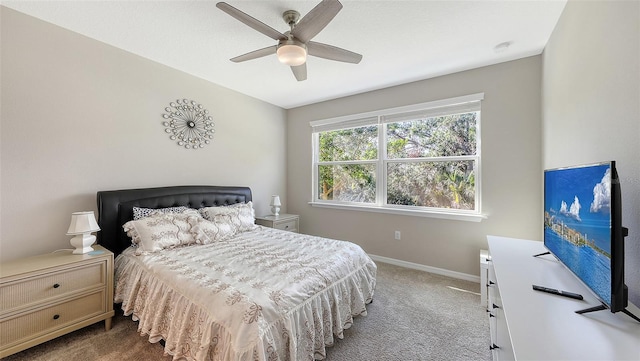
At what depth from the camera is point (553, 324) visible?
95 cm

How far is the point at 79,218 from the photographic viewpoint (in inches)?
78.7

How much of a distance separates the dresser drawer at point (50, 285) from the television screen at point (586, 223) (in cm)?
309

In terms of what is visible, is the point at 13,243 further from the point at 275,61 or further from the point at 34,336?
the point at 275,61

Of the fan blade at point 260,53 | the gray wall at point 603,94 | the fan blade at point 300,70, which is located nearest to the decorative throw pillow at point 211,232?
the fan blade at point 260,53

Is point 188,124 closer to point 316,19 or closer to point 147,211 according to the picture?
point 147,211

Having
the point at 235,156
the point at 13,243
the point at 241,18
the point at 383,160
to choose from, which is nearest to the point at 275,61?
the point at 241,18

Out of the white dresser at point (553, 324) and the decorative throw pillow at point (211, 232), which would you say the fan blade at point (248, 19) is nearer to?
the decorative throw pillow at point (211, 232)

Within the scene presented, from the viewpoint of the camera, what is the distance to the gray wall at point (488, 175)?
2629mm

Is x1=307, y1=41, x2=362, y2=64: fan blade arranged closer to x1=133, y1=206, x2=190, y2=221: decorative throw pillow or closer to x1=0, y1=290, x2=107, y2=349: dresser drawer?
x1=133, y1=206, x2=190, y2=221: decorative throw pillow

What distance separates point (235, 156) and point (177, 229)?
63.7 inches

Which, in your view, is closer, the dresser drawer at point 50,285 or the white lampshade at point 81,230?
the dresser drawer at point 50,285

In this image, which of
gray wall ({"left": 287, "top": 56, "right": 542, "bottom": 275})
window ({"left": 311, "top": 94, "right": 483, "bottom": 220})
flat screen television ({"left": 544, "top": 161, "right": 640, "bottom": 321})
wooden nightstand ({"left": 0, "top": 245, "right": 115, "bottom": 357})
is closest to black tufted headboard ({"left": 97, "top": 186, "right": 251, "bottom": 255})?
wooden nightstand ({"left": 0, "top": 245, "right": 115, "bottom": 357})

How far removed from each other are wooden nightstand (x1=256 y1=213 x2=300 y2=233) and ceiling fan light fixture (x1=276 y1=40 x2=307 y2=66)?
2.43 metres

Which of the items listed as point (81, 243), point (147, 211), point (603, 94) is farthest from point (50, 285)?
point (603, 94)
